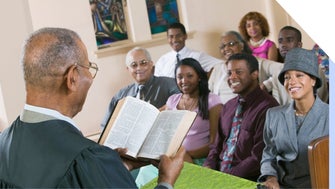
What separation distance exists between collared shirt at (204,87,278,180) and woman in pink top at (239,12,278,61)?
211cm

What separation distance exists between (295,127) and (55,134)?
1.49 m

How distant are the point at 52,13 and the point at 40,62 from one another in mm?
4548

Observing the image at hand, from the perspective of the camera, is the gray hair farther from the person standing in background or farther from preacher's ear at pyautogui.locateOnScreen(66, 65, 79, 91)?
the person standing in background

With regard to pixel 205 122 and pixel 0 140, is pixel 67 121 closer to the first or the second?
pixel 0 140

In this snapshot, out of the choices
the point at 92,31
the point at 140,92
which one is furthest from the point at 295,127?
the point at 92,31

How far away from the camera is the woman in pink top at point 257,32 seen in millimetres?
5012

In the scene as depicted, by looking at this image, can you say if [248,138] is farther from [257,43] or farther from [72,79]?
[257,43]

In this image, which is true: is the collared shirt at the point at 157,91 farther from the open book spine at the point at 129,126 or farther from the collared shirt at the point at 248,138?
the open book spine at the point at 129,126

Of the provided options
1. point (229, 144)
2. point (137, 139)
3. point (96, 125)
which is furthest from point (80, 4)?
point (137, 139)

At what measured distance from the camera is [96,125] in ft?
19.3

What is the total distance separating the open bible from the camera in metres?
1.68

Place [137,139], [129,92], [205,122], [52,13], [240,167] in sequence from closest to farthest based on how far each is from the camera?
[137,139]
[240,167]
[205,122]
[129,92]
[52,13]

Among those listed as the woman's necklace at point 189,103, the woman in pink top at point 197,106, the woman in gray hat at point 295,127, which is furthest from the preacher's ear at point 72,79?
the woman's necklace at point 189,103

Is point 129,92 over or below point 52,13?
below
